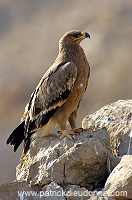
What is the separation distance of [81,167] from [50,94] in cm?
177

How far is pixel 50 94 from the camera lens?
355 inches

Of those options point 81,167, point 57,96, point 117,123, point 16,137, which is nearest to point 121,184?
point 81,167

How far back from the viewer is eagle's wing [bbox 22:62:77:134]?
8867mm

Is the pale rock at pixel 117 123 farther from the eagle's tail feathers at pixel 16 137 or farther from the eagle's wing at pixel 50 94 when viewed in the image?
the eagle's tail feathers at pixel 16 137

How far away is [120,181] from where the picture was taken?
671 cm

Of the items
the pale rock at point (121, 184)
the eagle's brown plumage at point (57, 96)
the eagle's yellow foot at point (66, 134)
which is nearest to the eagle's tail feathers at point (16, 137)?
the eagle's brown plumage at point (57, 96)

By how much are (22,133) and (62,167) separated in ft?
5.44

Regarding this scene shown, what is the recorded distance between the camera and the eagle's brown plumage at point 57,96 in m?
8.91

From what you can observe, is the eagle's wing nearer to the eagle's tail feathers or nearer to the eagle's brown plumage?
the eagle's brown plumage

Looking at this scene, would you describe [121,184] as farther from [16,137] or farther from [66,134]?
[16,137]

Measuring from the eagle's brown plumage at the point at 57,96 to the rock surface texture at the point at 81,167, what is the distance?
1.24 feet

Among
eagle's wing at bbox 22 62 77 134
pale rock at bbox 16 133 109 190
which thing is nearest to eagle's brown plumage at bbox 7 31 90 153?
eagle's wing at bbox 22 62 77 134

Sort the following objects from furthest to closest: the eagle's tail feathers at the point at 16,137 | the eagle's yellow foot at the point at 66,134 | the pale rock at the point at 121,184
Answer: the eagle's tail feathers at the point at 16,137
the eagle's yellow foot at the point at 66,134
the pale rock at the point at 121,184

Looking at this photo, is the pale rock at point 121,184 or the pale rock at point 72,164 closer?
the pale rock at point 121,184
